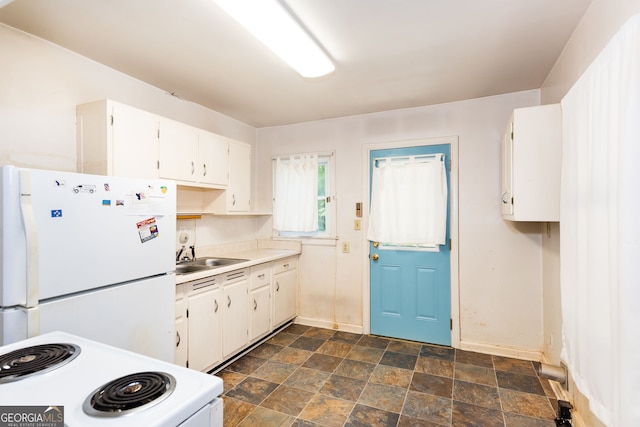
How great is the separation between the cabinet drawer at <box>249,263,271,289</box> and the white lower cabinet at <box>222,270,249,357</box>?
96 mm

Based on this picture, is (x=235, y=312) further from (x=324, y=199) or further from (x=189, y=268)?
(x=324, y=199)

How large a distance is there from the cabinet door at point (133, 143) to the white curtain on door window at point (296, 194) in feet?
5.57

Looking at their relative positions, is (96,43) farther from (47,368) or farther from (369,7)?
(47,368)

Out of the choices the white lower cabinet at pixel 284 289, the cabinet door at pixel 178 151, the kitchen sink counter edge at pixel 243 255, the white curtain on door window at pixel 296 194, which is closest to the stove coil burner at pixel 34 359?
the kitchen sink counter edge at pixel 243 255

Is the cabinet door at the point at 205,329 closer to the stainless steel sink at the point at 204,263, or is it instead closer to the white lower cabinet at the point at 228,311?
the white lower cabinet at the point at 228,311

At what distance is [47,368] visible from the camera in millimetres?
984

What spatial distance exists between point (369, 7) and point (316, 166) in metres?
2.11

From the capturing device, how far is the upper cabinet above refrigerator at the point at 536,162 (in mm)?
2057

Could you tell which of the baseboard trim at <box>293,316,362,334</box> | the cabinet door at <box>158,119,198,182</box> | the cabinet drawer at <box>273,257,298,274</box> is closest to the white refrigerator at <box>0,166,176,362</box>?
the cabinet door at <box>158,119,198,182</box>

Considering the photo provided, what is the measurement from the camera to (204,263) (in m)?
3.15

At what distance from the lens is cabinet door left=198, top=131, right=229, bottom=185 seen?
9.42 ft

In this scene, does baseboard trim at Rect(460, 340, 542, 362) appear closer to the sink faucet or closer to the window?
the window

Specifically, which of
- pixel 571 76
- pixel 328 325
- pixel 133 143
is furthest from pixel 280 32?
pixel 328 325

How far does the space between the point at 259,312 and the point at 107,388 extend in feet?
7.79
